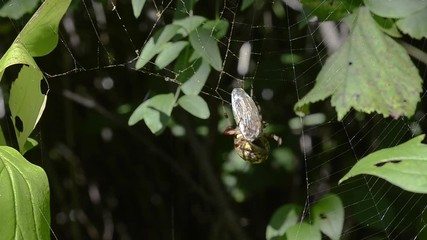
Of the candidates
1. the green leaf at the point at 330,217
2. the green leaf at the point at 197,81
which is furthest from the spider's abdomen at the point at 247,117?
the green leaf at the point at 330,217

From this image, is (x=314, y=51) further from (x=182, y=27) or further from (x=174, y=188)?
(x=174, y=188)

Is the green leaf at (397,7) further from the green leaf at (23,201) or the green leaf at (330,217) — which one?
the green leaf at (23,201)

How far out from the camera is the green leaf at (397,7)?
1.34m

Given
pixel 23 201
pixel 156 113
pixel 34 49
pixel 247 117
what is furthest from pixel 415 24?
pixel 23 201

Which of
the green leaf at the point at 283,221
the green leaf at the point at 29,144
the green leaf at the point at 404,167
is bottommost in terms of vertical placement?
the green leaf at the point at 283,221

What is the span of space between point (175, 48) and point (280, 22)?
49 centimetres

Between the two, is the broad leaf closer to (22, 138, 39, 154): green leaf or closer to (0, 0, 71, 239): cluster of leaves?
(0, 0, 71, 239): cluster of leaves

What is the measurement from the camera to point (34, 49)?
1.06 metres

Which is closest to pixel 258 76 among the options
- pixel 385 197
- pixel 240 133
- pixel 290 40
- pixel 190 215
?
pixel 290 40

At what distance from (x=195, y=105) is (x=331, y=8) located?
298mm

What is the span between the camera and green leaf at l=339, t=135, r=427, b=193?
1.01 metres

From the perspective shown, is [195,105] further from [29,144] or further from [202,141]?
[202,141]

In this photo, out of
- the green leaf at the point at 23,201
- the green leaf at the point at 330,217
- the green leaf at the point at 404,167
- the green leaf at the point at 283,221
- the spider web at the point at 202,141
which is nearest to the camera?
the green leaf at the point at 23,201

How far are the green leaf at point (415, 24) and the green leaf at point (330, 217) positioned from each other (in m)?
0.33
